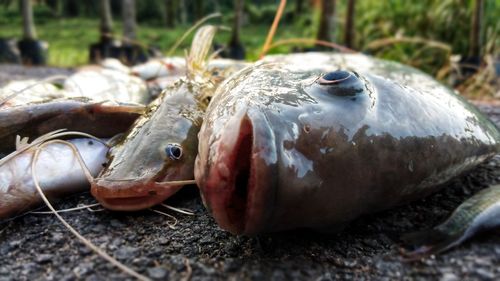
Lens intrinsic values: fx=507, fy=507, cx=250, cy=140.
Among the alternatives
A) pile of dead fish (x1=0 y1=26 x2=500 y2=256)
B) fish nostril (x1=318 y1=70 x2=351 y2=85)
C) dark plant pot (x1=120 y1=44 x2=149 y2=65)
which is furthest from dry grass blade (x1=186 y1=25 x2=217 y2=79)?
dark plant pot (x1=120 y1=44 x2=149 y2=65)

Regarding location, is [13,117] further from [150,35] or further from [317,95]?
[150,35]

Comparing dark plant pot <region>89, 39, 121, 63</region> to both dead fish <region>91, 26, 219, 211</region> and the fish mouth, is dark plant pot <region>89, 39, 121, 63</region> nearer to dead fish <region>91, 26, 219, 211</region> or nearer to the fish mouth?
dead fish <region>91, 26, 219, 211</region>

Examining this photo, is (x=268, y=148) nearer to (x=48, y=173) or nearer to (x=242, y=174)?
(x=242, y=174)

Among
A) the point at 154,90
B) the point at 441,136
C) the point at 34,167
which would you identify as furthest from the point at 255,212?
the point at 154,90

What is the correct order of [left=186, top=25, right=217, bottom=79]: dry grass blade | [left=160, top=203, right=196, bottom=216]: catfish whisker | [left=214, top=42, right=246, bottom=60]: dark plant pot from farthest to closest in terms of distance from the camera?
1. [left=214, top=42, right=246, bottom=60]: dark plant pot
2. [left=186, top=25, right=217, bottom=79]: dry grass blade
3. [left=160, top=203, right=196, bottom=216]: catfish whisker

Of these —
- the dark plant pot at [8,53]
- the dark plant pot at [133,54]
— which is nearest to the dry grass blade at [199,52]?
the dark plant pot at [133,54]

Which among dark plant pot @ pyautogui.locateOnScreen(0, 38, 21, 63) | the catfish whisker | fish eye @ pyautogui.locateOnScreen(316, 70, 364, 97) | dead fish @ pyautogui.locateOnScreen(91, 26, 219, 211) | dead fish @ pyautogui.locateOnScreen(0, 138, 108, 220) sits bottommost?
dark plant pot @ pyautogui.locateOnScreen(0, 38, 21, 63)

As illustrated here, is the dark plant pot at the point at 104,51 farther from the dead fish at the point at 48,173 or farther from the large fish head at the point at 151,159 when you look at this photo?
the large fish head at the point at 151,159
